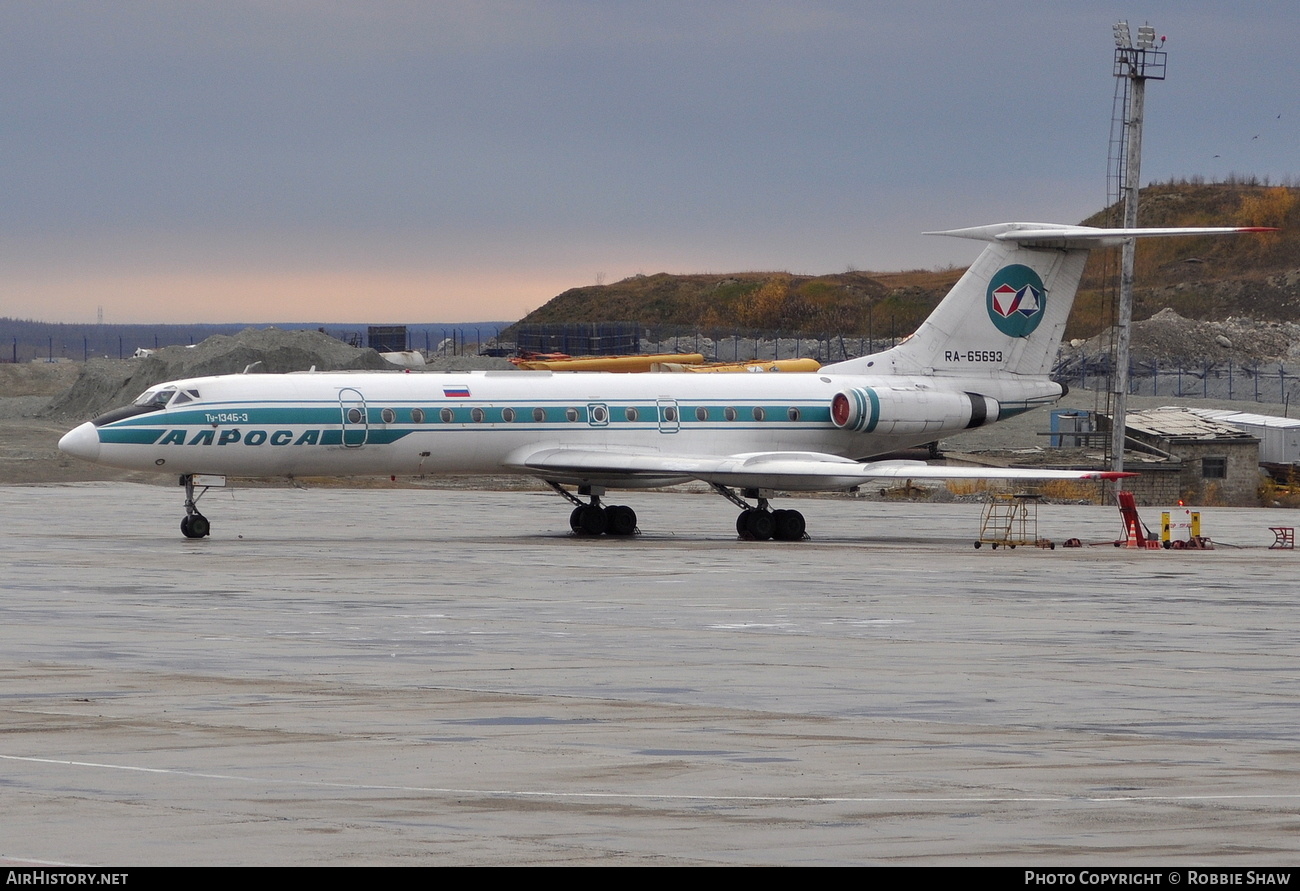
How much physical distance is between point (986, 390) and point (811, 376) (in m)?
3.63

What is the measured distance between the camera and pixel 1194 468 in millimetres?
50125

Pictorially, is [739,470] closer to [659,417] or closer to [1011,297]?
[659,417]

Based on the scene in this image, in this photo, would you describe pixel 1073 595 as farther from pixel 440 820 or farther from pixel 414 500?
pixel 414 500

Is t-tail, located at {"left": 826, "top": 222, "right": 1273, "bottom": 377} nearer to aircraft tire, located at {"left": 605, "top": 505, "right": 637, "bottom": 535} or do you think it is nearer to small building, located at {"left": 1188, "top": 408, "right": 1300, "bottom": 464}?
aircraft tire, located at {"left": 605, "top": 505, "right": 637, "bottom": 535}

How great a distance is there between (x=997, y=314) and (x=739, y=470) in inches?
282

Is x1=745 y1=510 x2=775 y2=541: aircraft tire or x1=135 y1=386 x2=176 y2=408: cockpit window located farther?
x1=745 y1=510 x2=775 y2=541: aircraft tire

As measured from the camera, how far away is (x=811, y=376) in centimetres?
3459

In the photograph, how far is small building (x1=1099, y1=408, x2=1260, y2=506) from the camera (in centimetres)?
4931

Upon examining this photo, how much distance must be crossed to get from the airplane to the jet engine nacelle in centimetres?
4

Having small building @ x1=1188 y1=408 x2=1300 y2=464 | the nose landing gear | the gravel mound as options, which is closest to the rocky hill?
the gravel mound

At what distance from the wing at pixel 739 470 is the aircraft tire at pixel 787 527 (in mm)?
619

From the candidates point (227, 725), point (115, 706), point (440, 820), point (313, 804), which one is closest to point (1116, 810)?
point (440, 820)

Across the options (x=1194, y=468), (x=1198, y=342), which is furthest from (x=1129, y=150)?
(x=1198, y=342)

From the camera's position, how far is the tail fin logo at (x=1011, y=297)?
34844 mm
